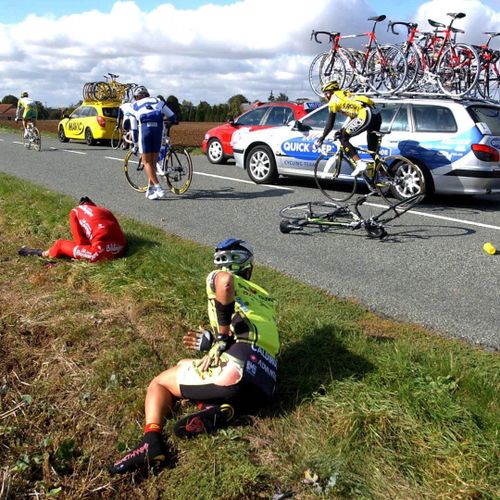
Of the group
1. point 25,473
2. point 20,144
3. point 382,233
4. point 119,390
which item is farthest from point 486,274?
point 20,144

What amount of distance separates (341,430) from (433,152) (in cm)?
725

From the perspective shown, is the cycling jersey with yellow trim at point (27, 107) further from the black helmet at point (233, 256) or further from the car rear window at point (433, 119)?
the black helmet at point (233, 256)

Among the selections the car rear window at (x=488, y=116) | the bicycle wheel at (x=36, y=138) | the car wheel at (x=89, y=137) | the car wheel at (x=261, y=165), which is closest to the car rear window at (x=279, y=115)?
the car wheel at (x=261, y=165)

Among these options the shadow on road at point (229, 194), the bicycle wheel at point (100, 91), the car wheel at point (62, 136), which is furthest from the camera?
the bicycle wheel at point (100, 91)

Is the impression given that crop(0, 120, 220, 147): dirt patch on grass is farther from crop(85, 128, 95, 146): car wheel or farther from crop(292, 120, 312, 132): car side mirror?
crop(292, 120, 312, 132): car side mirror

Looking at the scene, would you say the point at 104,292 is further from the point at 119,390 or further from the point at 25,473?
the point at 25,473

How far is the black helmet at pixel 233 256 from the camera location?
3684mm

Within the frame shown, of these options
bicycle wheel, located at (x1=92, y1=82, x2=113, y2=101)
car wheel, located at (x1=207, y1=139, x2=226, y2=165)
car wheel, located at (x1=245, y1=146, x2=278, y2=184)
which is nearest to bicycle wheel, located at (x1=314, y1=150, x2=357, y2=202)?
car wheel, located at (x1=245, y1=146, x2=278, y2=184)

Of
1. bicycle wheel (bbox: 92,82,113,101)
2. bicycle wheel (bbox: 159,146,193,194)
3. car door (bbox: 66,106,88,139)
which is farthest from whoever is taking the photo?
bicycle wheel (bbox: 92,82,113,101)

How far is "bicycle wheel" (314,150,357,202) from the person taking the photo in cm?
988

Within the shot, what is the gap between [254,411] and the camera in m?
3.51

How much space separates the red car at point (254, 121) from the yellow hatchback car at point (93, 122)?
7125mm

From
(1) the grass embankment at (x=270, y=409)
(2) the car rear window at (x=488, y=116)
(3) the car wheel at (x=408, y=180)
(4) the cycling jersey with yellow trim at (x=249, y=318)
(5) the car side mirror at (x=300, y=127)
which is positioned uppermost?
(2) the car rear window at (x=488, y=116)

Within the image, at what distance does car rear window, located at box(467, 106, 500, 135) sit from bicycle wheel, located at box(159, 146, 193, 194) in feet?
16.3
